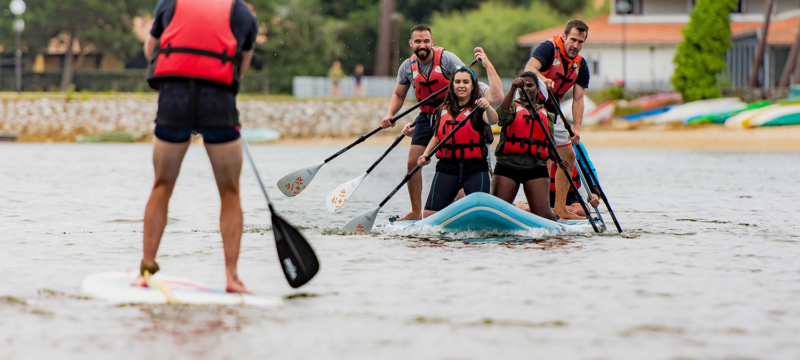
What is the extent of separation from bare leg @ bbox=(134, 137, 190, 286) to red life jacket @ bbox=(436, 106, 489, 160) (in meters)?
3.06

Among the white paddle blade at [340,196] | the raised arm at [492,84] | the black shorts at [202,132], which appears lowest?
the white paddle blade at [340,196]

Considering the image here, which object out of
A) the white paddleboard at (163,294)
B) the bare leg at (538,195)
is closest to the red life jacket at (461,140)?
the bare leg at (538,195)

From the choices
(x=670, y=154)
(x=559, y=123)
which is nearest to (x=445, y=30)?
(x=670, y=154)

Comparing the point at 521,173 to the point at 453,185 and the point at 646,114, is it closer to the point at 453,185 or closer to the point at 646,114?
the point at 453,185

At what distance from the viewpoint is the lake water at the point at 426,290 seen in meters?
4.19

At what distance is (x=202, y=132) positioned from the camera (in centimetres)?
492

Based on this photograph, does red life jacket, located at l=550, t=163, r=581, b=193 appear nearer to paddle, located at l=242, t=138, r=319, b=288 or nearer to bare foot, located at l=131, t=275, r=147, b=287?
paddle, located at l=242, t=138, r=319, b=288

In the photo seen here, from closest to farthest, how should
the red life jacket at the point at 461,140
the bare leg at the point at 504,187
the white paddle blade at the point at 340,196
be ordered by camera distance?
1. the red life jacket at the point at 461,140
2. the bare leg at the point at 504,187
3. the white paddle blade at the point at 340,196

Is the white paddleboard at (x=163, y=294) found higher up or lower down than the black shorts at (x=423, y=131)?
lower down

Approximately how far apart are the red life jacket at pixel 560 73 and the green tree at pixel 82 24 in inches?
1423

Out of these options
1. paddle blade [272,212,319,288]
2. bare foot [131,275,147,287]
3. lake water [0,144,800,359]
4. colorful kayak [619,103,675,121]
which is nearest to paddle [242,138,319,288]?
paddle blade [272,212,319,288]

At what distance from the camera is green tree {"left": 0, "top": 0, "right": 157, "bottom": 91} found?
1646 inches

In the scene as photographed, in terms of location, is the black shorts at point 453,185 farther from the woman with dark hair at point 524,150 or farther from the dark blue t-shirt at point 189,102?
the dark blue t-shirt at point 189,102

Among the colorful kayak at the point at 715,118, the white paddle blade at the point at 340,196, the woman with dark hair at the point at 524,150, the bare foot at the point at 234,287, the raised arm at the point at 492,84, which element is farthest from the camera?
the colorful kayak at the point at 715,118
